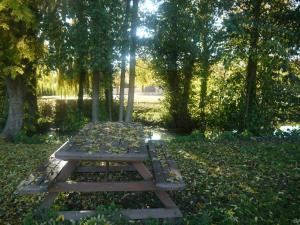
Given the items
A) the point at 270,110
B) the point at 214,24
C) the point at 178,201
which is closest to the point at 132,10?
the point at 214,24

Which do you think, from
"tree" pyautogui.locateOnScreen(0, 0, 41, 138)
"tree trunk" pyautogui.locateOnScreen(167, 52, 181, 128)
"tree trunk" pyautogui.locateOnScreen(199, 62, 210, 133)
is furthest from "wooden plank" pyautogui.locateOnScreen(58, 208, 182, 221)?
"tree trunk" pyautogui.locateOnScreen(167, 52, 181, 128)

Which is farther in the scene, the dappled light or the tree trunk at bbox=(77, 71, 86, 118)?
the tree trunk at bbox=(77, 71, 86, 118)

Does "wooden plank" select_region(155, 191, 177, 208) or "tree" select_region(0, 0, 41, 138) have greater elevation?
"tree" select_region(0, 0, 41, 138)

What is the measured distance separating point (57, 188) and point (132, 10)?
21.4ft

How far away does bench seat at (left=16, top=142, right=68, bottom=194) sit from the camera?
11.6 feet

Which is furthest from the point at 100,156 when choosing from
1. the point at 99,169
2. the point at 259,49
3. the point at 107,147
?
the point at 259,49

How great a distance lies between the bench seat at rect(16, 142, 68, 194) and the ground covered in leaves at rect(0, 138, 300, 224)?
0.40 m

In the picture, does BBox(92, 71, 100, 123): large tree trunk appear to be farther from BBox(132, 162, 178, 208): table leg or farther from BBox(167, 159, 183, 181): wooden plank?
BBox(132, 162, 178, 208): table leg

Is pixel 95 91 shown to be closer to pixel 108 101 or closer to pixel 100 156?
pixel 108 101

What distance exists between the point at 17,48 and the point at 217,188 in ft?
20.4

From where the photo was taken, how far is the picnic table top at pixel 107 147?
3.57 meters

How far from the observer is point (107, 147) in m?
3.94

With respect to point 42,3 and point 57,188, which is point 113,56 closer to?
point 42,3

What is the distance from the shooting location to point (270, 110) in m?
10.2
